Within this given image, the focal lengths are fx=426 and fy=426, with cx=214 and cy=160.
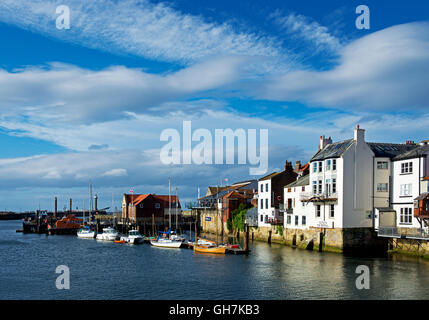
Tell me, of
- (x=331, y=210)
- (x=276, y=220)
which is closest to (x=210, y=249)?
(x=331, y=210)

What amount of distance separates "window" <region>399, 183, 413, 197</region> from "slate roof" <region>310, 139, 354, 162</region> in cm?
837

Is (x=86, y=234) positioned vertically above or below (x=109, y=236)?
below

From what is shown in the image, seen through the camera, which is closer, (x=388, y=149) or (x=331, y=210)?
(x=331, y=210)

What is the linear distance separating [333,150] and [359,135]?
4215mm

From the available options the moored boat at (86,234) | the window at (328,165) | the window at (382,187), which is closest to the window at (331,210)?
the window at (328,165)

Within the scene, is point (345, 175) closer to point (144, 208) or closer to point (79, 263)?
point (79, 263)

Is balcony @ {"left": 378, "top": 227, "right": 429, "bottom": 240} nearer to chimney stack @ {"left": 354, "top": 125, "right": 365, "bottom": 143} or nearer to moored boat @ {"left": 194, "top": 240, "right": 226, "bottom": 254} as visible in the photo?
chimney stack @ {"left": 354, "top": 125, "right": 365, "bottom": 143}

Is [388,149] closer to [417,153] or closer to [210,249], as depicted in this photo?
[417,153]

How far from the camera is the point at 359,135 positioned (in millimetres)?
55781

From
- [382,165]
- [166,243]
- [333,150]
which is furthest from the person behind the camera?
[166,243]

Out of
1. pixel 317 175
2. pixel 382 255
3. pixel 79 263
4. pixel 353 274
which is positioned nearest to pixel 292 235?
pixel 317 175

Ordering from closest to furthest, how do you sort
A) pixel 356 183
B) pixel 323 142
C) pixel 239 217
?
pixel 356 183 → pixel 323 142 → pixel 239 217

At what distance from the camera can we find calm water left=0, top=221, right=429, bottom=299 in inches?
1282

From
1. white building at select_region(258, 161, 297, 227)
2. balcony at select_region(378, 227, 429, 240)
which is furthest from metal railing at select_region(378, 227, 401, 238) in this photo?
white building at select_region(258, 161, 297, 227)
